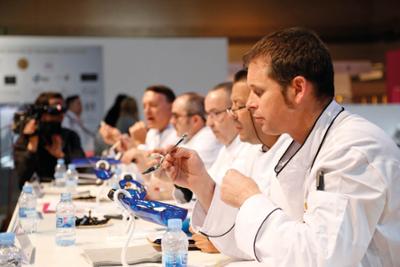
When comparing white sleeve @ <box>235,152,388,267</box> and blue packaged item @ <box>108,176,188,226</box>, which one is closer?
white sleeve @ <box>235,152,388,267</box>

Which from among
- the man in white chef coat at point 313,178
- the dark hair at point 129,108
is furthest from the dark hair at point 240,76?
the dark hair at point 129,108

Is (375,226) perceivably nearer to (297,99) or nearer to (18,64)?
(297,99)

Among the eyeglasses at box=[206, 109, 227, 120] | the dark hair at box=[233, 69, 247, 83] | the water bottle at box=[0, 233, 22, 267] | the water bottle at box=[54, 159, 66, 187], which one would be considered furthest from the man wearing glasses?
the water bottle at box=[0, 233, 22, 267]

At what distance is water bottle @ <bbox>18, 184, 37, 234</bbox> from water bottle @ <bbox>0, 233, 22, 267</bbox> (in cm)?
83

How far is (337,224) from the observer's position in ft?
5.09

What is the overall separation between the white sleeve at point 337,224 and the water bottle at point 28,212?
1.54 meters

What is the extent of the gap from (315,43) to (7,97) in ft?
24.6

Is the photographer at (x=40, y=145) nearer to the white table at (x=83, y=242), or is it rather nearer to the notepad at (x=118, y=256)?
the white table at (x=83, y=242)

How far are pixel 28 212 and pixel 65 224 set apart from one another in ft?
1.78

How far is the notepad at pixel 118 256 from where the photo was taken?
210cm

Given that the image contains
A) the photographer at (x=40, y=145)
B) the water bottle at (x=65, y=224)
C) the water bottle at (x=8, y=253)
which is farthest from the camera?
the photographer at (x=40, y=145)

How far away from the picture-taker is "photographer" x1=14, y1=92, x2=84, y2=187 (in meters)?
5.02

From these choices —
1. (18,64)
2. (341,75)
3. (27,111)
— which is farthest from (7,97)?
(341,75)

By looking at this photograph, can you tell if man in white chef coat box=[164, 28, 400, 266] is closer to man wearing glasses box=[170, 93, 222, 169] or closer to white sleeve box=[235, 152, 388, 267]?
white sleeve box=[235, 152, 388, 267]
